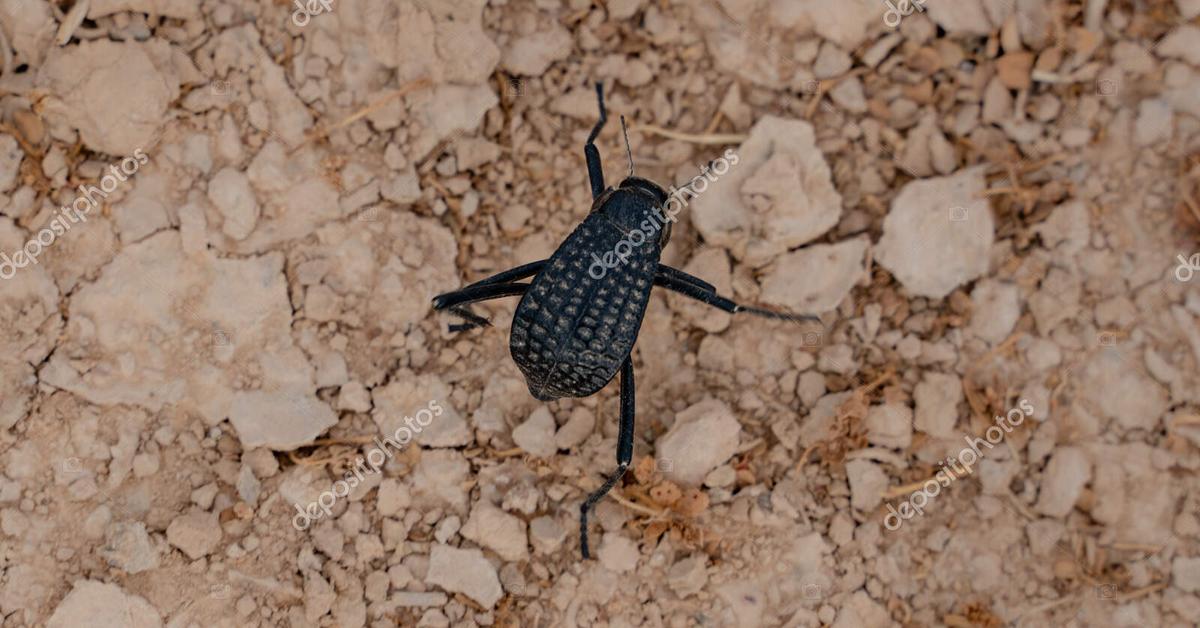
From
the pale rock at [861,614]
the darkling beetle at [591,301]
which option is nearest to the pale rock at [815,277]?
the darkling beetle at [591,301]

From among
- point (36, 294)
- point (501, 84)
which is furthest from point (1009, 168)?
point (36, 294)

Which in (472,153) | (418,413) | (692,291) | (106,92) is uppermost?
(106,92)

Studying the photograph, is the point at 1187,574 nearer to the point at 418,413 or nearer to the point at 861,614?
the point at 861,614

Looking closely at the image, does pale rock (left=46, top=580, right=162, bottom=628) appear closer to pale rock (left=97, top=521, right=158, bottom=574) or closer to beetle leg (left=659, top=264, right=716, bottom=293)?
pale rock (left=97, top=521, right=158, bottom=574)

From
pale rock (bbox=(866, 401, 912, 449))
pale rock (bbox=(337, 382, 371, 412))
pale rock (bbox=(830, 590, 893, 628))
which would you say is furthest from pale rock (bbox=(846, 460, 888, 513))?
pale rock (bbox=(337, 382, 371, 412))

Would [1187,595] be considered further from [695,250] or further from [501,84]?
[501,84]

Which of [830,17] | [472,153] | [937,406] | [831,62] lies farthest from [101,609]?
[830,17]
